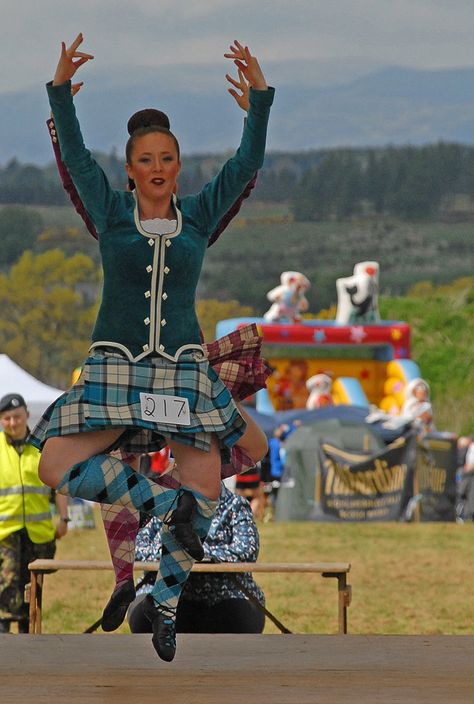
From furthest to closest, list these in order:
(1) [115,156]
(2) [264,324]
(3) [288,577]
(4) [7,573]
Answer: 1. (1) [115,156]
2. (2) [264,324]
3. (3) [288,577]
4. (4) [7,573]

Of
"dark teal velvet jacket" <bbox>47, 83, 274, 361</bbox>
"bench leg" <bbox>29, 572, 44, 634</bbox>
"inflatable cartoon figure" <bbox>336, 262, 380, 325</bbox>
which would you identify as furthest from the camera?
"inflatable cartoon figure" <bbox>336, 262, 380, 325</bbox>

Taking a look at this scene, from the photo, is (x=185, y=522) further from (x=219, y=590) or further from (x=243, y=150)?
(x=219, y=590)

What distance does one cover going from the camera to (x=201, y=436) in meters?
3.79

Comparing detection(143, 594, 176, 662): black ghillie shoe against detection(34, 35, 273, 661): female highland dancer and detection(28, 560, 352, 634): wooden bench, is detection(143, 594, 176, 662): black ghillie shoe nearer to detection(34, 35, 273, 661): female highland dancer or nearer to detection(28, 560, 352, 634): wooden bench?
detection(34, 35, 273, 661): female highland dancer

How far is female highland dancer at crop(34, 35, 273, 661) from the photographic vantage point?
12.3ft

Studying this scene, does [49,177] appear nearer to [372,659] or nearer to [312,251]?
[312,251]

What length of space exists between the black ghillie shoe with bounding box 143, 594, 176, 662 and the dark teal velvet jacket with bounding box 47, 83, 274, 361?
70 cm

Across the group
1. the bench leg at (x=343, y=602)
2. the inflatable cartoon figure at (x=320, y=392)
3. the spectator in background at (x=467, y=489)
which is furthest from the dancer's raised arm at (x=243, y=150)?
the inflatable cartoon figure at (x=320, y=392)

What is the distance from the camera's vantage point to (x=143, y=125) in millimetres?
3980

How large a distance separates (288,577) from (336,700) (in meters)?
8.08

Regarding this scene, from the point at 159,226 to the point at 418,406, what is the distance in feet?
52.3

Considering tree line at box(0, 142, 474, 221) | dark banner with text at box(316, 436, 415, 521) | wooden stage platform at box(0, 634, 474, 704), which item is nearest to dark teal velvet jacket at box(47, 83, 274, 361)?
wooden stage platform at box(0, 634, 474, 704)

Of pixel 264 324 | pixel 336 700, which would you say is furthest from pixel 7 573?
pixel 264 324

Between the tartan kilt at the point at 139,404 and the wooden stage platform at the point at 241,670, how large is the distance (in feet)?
2.05
